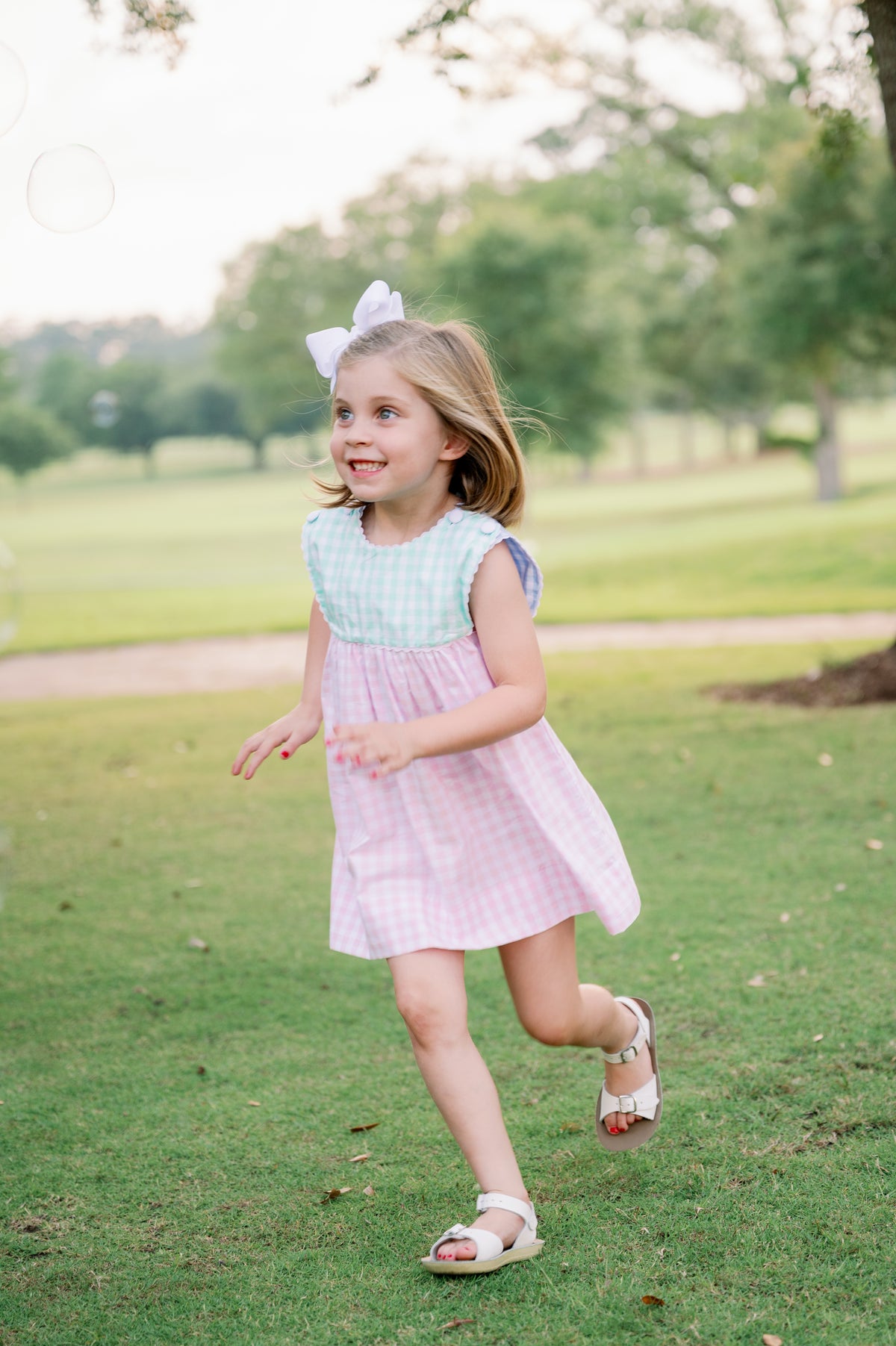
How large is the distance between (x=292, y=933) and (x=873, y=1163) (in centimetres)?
239

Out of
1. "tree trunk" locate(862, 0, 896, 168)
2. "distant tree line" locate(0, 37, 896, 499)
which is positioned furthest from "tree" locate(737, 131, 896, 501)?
"tree trunk" locate(862, 0, 896, 168)

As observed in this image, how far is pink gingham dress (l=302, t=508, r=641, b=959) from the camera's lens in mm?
2568

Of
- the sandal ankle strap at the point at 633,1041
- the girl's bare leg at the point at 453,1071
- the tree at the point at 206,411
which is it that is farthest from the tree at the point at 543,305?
the girl's bare leg at the point at 453,1071

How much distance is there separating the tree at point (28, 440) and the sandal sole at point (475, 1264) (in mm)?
23325

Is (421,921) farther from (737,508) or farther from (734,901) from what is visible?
(737,508)

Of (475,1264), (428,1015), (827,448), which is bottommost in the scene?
(475,1264)

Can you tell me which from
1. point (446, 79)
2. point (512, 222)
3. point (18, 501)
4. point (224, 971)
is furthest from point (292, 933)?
point (18, 501)

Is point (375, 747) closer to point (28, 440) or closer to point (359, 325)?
point (359, 325)

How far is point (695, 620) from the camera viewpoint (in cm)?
1389

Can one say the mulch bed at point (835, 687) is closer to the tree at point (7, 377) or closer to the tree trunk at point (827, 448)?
the tree at point (7, 377)

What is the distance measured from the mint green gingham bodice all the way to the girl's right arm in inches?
4.6

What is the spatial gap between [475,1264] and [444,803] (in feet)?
2.70

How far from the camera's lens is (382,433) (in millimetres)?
2574

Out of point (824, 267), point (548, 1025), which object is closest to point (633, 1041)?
point (548, 1025)
